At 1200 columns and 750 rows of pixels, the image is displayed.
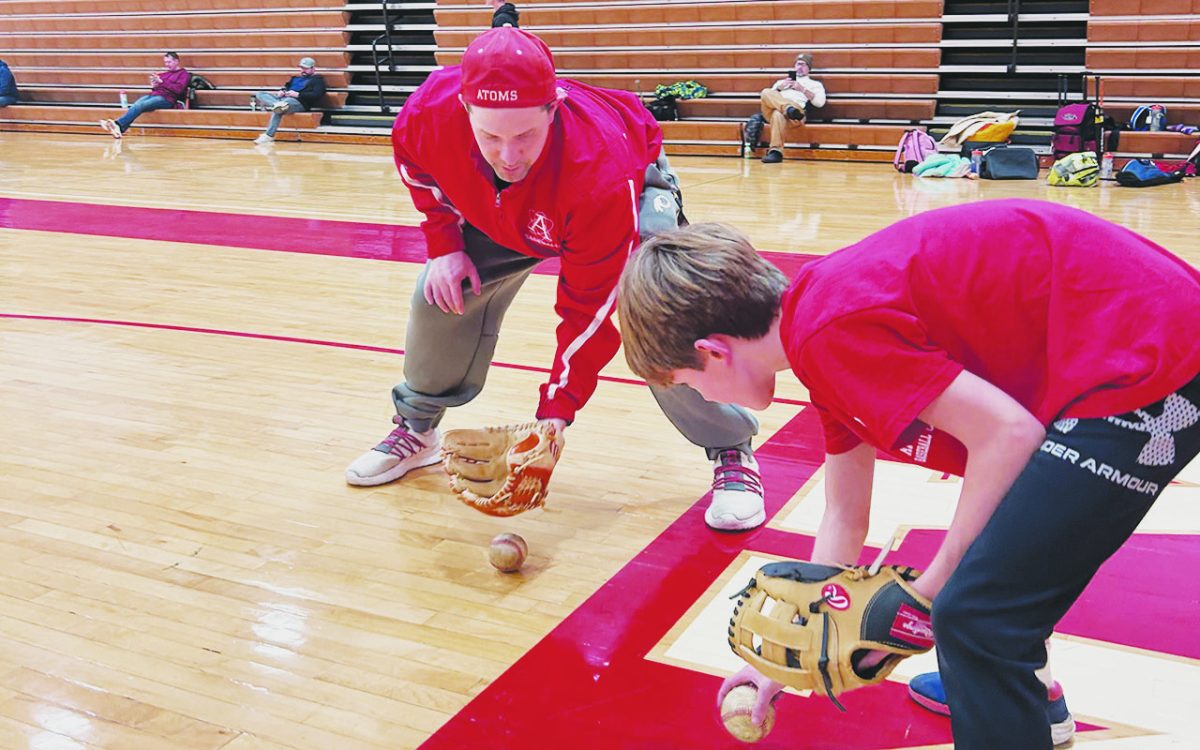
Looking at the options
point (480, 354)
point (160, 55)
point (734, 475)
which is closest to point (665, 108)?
point (160, 55)

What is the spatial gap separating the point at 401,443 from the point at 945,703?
6.07 ft

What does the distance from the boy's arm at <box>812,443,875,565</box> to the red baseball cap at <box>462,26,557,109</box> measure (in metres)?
1.14

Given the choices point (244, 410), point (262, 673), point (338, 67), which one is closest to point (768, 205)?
point (244, 410)

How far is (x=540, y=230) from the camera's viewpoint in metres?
2.73

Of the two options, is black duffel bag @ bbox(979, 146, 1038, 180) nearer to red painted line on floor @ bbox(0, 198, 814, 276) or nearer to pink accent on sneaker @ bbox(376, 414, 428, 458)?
red painted line on floor @ bbox(0, 198, 814, 276)

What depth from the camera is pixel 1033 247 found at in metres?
1.51

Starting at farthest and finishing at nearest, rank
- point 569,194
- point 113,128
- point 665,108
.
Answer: point 113,128
point 665,108
point 569,194

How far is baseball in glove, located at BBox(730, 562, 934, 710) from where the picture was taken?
161cm

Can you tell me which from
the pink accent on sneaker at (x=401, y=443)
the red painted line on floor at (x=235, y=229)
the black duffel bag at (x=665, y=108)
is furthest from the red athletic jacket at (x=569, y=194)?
the black duffel bag at (x=665, y=108)

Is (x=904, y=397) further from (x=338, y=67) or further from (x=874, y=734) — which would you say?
(x=338, y=67)

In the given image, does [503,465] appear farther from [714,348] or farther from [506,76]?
[714,348]

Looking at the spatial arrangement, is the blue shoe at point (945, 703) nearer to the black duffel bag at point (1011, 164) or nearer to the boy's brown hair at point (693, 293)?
the boy's brown hair at point (693, 293)

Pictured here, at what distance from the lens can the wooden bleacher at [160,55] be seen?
1467 centimetres

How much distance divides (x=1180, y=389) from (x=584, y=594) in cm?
153
